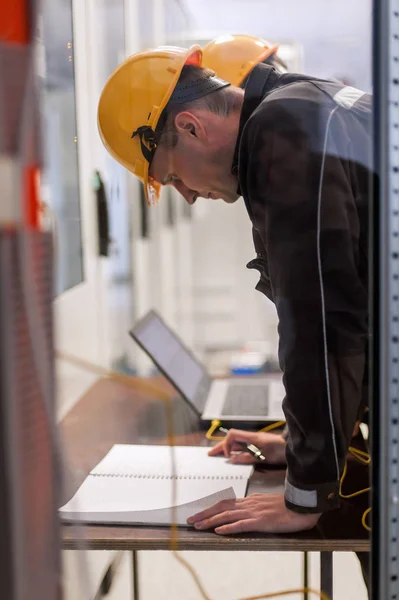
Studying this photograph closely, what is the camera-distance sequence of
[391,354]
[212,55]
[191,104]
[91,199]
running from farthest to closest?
[91,199] < [212,55] < [191,104] < [391,354]

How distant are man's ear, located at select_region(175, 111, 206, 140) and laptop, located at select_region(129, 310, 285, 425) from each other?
22.3 inches

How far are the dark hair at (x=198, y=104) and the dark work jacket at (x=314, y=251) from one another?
0.13 meters

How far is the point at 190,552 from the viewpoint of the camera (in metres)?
1.05

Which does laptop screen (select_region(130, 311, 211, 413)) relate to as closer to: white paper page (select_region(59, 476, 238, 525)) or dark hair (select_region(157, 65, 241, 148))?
white paper page (select_region(59, 476, 238, 525))

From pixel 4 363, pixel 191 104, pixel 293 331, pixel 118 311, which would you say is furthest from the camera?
pixel 118 311

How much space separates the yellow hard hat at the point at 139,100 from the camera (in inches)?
44.9

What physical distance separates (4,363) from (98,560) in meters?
0.54

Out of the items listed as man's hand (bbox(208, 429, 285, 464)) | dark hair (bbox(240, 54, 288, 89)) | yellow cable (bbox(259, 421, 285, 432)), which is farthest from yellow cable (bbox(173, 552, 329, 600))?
dark hair (bbox(240, 54, 288, 89))

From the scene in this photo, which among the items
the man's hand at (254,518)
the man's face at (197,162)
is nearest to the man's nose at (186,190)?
the man's face at (197,162)

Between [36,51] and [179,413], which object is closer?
[36,51]

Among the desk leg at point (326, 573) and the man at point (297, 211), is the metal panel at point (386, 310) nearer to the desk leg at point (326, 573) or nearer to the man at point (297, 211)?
the man at point (297, 211)

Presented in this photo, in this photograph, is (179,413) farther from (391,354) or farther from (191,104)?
(391,354)

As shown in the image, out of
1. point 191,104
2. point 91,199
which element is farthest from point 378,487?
point 91,199

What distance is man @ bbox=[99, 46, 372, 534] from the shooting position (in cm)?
85
